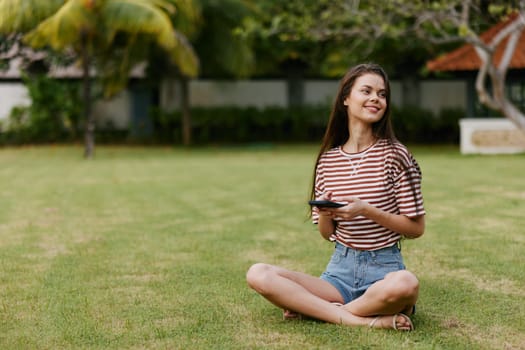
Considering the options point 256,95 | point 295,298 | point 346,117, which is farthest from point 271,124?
point 295,298

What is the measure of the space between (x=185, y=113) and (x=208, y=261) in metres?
17.3

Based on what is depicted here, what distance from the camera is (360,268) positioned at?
4125 millimetres

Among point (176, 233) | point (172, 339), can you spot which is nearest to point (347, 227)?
point (172, 339)

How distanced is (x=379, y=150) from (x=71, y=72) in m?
21.4

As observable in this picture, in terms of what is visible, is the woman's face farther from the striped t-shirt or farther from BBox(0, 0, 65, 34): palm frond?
BBox(0, 0, 65, 34): palm frond

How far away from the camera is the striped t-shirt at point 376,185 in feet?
13.2

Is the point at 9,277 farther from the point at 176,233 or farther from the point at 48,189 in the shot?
the point at 48,189

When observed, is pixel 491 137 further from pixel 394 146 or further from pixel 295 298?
pixel 295 298

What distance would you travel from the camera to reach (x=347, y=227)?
163 inches

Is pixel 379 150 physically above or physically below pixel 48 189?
above

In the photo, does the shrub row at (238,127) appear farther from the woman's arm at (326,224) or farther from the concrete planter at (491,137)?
the woman's arm at (326,224)

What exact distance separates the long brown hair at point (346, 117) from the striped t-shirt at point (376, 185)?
7 centimetres

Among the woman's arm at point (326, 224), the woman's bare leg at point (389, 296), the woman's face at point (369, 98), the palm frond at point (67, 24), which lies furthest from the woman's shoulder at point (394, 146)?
the palm frond at point (67, 24)

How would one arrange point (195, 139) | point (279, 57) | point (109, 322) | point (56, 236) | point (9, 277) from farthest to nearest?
point (195, 139)
point (279, 57)
point (56, 236)
point (9, 277)
point (109, 322)
